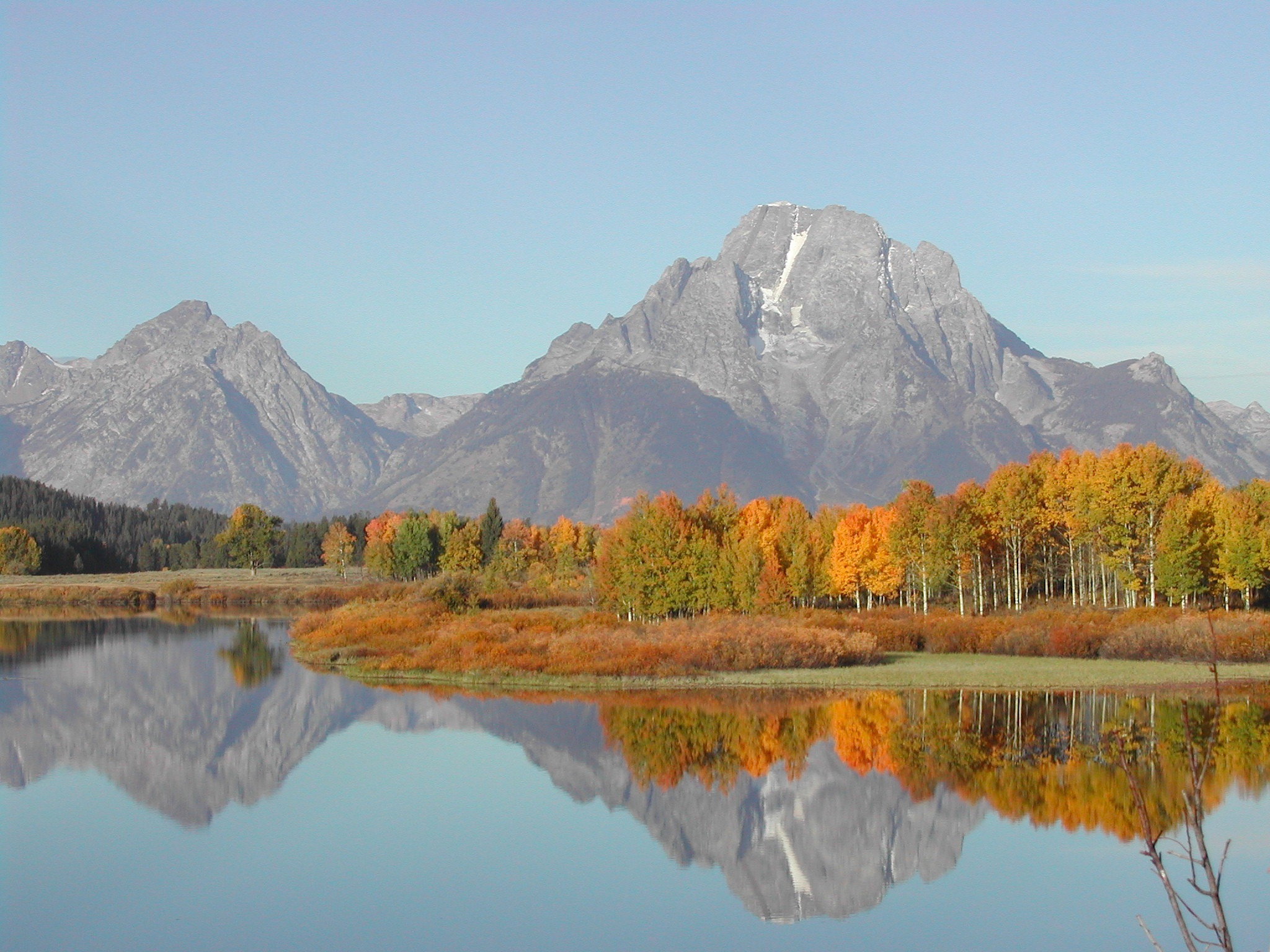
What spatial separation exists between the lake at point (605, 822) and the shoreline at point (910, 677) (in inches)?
91.4

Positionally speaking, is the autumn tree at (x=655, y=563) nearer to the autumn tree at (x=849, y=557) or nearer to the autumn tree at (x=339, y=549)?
the autumn tree at (x=849, y=557)

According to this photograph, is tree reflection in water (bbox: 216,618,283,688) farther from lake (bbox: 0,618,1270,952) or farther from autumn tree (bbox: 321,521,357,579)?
autumn tree (bbox: 321,521,357,579)

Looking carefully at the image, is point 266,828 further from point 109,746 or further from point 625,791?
point 109,746

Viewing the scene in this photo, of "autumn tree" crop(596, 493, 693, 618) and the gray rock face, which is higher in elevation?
"autumn tree" crop(596, 493, 693, 618)

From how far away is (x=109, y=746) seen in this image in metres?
43.8

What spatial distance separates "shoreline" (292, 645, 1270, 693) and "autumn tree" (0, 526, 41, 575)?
11848 centimetres

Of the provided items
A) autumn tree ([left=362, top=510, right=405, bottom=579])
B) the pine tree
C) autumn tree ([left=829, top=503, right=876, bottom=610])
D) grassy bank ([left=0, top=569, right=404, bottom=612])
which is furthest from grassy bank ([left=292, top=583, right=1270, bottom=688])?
autumn tree ([left=362, top=510, right=405, bottom=579])

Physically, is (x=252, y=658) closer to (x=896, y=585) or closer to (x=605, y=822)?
(x=605, y=822)

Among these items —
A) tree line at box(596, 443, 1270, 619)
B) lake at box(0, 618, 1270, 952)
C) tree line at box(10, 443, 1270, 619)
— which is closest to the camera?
lake at box(0, 618, 1270, 952)

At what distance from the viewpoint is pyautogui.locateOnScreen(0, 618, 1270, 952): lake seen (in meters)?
23.9

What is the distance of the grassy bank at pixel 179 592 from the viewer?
123375 mm

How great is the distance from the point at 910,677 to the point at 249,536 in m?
138

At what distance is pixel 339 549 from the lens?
17300cm

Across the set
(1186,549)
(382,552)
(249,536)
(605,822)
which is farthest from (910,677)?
(249,536)
